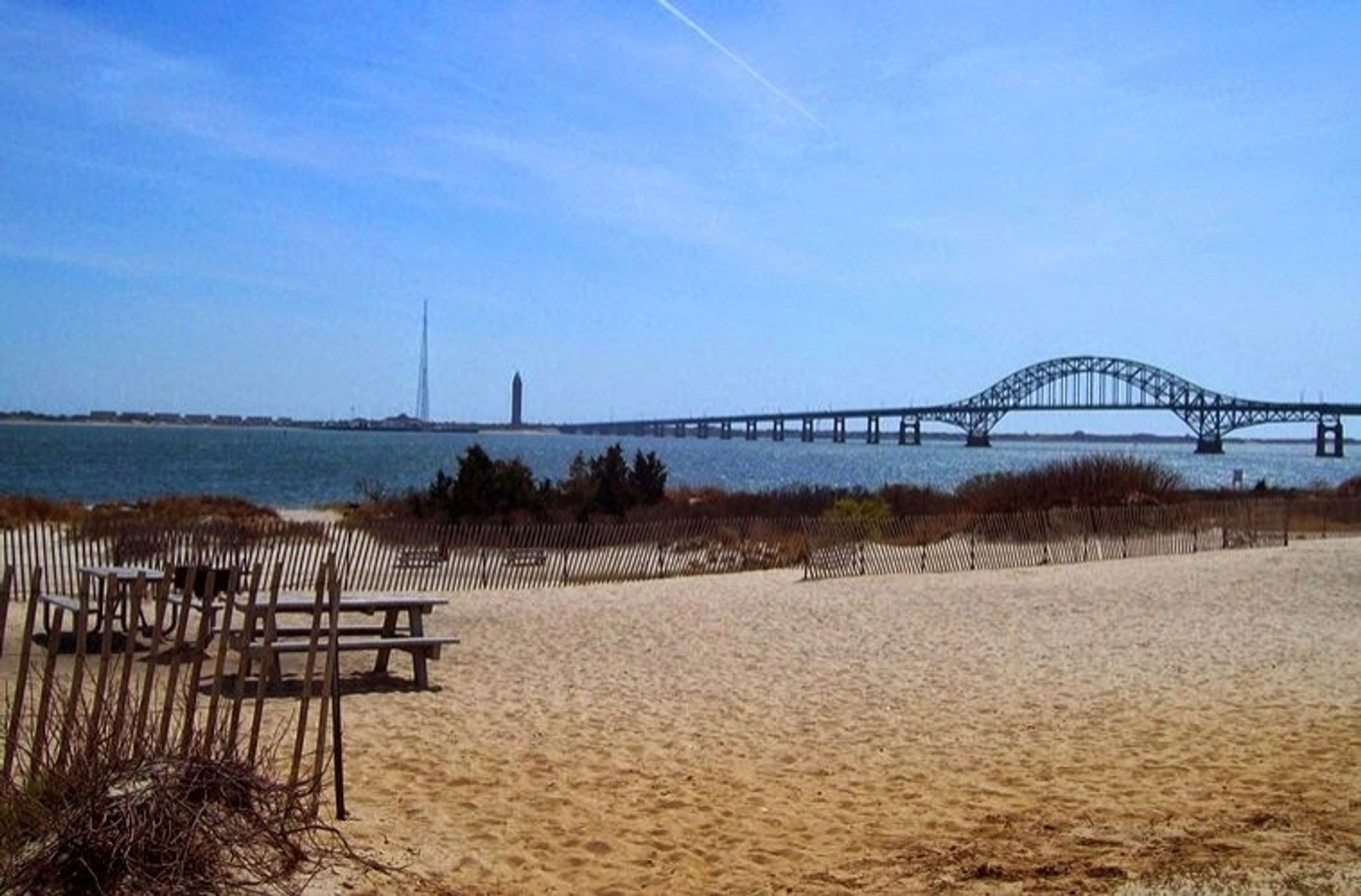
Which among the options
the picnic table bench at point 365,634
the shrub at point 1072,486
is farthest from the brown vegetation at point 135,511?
the shrub at point 1072,486

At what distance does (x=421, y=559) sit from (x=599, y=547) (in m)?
3.07

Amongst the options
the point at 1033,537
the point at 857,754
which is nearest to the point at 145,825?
the point at 857,754

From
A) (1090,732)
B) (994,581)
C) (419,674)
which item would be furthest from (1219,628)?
(419,674)

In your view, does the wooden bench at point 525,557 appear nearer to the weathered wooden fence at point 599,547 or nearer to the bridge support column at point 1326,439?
the weathered wooden fence at point 599,547

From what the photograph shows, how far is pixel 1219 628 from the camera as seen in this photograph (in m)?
16.5

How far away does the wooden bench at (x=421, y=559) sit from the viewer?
20.1 metres

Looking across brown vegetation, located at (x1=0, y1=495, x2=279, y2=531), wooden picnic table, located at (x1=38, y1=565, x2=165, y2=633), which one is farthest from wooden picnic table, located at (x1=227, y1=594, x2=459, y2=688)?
brown vegetation, located at (x1=0, y1=495, x2=279, y2=531)

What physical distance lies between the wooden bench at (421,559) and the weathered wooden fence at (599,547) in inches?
0.9

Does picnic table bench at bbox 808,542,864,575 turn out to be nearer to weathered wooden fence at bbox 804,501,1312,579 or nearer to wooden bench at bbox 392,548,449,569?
weathered wooden fence at bbox 804,501,1312,579

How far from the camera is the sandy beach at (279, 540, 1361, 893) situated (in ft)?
21.7

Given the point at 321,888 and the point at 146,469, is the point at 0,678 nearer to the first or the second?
the point at 321,888

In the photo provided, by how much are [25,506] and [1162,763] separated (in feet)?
101

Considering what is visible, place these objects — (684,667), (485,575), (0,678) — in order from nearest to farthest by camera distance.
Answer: (0,678)
(684,667)
(485,575)

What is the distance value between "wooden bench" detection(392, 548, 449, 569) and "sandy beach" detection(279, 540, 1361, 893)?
2718 millimetres
